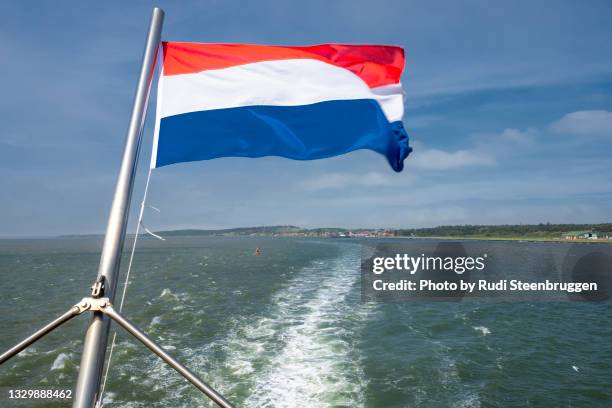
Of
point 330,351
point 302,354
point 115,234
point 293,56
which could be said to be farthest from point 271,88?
point 330,351

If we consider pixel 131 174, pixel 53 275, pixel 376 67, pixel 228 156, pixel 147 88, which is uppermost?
pixel 376 67

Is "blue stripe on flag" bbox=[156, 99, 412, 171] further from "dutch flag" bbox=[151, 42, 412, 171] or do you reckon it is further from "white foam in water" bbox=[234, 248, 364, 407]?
"white foam in water" bbox=[234, 248, 364, 407]

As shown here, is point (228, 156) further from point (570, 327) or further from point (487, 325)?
point (570, 327)

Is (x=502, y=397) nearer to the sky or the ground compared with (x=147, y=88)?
nearer to the ground

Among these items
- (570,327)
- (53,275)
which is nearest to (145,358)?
(570,327)

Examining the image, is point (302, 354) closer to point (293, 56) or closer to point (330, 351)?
point (330, 351)

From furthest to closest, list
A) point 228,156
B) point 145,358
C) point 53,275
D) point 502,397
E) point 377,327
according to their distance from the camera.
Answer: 1. point 53,275
2. point 377,327
3. point 145,358
4. point 502,397
5. point 228,156

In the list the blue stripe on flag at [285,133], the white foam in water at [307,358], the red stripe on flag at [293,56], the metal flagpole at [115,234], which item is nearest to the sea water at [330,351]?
the white foam in water at [307,358]
